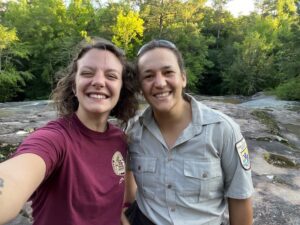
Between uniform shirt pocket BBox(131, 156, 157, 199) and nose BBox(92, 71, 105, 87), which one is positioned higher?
nose BBox(92, 71, 105, 87)

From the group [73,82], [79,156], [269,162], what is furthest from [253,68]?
[79,156]

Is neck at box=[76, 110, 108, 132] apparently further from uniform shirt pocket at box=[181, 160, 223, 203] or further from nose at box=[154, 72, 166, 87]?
uniform shirt pocket at box=[181, 160, 223, 203]

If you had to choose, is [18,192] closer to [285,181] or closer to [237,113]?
[285,181]

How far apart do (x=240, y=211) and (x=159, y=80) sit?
81 centimetres

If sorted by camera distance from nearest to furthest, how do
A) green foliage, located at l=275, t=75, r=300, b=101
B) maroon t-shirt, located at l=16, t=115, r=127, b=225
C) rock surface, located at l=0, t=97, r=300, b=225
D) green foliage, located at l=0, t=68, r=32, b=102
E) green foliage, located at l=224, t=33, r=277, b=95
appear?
maroon t-shirt, located at l=16, t=115, r=127, b=225, rock surface, located at l=0, t=97, r=300, b=225, green foliage, located at l=275, t=75, r=300, b=101, green foliage, located at l=0, t=68, r=32, b=102, green foliage, located at l=224, t=33, r=277, b=95

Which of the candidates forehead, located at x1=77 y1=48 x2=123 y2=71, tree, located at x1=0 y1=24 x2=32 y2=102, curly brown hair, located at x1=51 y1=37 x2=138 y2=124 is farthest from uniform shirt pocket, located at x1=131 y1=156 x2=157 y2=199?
tree, located at x1=0 y1=24 x2=32 y2=102

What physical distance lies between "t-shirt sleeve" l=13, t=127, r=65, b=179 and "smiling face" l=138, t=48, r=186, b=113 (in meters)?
0.53

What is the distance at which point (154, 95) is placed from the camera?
1705mm

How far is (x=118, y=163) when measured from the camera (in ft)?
5.32

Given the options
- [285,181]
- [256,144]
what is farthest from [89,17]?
[285,181]

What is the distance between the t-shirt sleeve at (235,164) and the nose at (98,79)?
0.63 m

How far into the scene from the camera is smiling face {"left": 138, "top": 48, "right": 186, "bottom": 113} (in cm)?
167

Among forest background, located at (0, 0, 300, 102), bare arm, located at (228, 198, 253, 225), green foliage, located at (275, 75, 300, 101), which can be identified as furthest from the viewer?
forest background, located at (0, 0, 300, 102)

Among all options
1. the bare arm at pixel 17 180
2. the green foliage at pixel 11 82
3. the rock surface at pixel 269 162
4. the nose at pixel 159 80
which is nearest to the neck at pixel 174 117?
the nose at pixel 159 80
